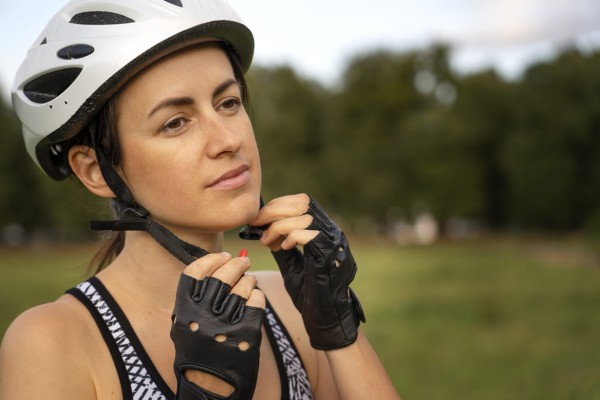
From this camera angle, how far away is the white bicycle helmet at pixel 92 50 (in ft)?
8.43

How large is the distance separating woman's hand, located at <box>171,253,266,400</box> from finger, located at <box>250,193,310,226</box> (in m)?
0.44

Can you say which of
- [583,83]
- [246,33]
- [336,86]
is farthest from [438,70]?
[246,33]

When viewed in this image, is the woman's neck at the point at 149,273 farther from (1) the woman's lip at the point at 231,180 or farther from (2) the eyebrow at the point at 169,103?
(2) the eyebrow at the point at 169,103

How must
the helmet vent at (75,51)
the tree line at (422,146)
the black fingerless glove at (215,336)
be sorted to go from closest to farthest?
the black fingerless glove at (215,336)
the helmet vent at (75,51)
the tree line at (422,146)

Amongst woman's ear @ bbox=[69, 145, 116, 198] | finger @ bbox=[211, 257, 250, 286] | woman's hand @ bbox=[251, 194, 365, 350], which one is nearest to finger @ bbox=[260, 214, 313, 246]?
woman's hand @ bbox=[251, 194, 365, 350]

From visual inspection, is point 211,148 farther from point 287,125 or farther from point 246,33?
point 287,125

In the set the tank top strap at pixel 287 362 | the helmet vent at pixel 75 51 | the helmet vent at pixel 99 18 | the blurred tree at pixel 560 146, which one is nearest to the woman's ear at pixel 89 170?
the helmet vent at pixel 75 51

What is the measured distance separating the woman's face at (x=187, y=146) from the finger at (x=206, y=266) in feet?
0.89

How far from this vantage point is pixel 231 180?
8.43ft

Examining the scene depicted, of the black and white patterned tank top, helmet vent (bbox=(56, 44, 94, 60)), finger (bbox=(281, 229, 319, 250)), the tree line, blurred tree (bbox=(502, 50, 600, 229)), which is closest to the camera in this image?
the black and white patterned tank top

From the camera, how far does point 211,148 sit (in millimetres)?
2531

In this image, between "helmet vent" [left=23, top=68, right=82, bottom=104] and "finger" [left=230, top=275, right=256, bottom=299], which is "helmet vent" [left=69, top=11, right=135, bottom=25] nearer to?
"helmet vent" [left=23, top=68, right=82, bottom=104]

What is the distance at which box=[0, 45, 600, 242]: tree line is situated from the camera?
34.2 meters

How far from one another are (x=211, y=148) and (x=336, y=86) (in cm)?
4836
